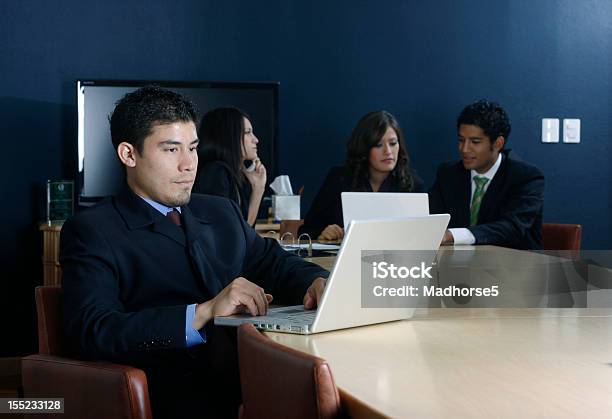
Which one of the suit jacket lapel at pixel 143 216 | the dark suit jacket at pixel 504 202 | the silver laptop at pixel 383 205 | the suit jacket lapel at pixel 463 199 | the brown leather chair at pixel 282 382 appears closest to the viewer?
the brown leather chair at pixel 282 382

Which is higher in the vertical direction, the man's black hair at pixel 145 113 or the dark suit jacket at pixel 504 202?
the man's black hair at pixel 145 113

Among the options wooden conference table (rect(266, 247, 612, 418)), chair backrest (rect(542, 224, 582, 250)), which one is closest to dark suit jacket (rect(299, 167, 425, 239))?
chair backrest (rect(542, 224, 582, 250))

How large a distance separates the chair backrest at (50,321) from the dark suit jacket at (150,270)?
77 mm

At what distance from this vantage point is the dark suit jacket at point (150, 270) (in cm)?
187

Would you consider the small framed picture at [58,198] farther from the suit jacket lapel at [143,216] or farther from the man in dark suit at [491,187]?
the suit jacket lapel at [143,216]

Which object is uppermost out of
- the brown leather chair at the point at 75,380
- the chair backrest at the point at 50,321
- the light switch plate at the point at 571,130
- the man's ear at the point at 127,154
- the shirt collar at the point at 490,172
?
the light switch plate at the point at 571,130

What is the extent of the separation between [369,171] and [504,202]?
72 centimetres

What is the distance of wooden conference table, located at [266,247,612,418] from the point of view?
1.24m

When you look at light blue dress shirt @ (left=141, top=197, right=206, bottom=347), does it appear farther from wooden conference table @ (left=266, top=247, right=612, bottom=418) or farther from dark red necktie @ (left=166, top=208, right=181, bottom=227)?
dark red necktie @ (left=166, top=208, right=181, bottom=227)

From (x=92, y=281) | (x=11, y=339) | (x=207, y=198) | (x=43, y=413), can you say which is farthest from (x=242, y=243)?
(x=11, y=339)

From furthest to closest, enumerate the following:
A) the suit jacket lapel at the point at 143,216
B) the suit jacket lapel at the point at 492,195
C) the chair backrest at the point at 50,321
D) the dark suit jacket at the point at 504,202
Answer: the suit jacket lapel at the point at 492,195 < the dark suit jacket at the point at 504,202 < the suit jacket lapel at the point at 143,216 < the chair backrest at the point at 50,321

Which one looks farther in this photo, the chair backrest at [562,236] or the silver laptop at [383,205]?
the chair backrest at [562,236]

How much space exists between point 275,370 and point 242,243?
106 cm

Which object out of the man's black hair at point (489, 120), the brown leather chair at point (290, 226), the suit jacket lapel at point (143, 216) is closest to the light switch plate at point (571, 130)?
the man's black hair at point (489, 120)
